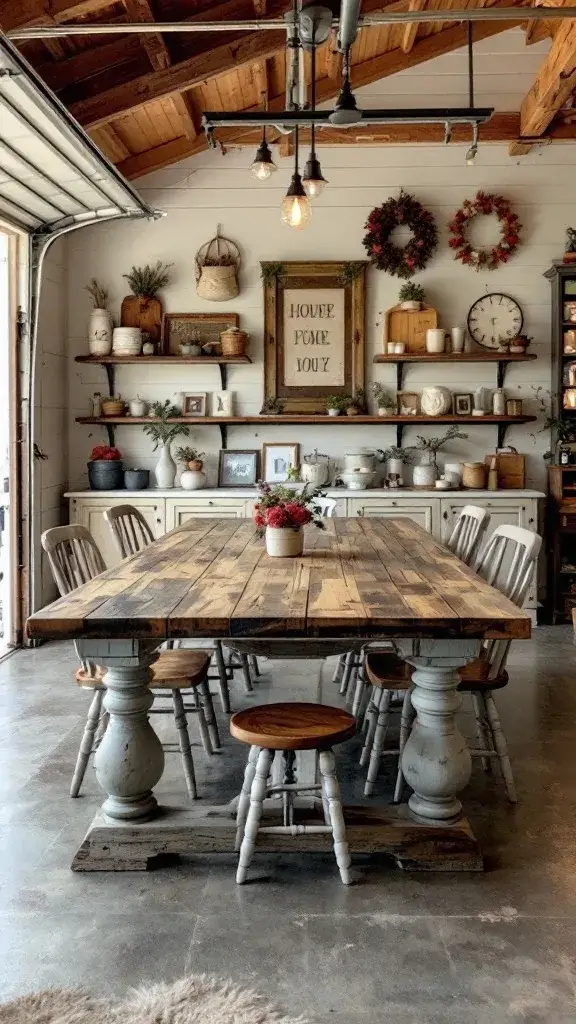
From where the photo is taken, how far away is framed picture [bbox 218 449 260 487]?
22.8 ft

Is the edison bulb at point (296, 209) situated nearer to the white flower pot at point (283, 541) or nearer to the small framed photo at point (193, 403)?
the white flower pot at point (283, 541)

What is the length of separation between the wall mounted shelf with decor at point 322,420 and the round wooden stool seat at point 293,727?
407 cm

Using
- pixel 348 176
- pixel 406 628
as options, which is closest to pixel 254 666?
pixel 406 628

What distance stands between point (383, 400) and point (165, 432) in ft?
5.59

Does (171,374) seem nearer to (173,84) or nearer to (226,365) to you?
(226,365)

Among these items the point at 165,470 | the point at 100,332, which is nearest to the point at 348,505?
the point at 165,470

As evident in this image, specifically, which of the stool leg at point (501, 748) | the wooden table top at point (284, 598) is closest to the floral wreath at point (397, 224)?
the wooden table top at point (284, 598)

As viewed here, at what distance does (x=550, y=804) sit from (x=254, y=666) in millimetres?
2166

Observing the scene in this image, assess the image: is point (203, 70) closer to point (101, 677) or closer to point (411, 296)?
point (411, 296)

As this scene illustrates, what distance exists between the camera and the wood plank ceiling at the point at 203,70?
483 centimetres

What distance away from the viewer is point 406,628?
252cm

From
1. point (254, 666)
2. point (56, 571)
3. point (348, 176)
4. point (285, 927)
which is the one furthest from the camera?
point (348, 176)

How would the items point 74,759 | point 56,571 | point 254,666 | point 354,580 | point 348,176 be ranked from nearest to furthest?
point 354,580 < point 56,571 < point 74,759 < point 254,666 < point 348,176

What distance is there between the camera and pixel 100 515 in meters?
6.53
